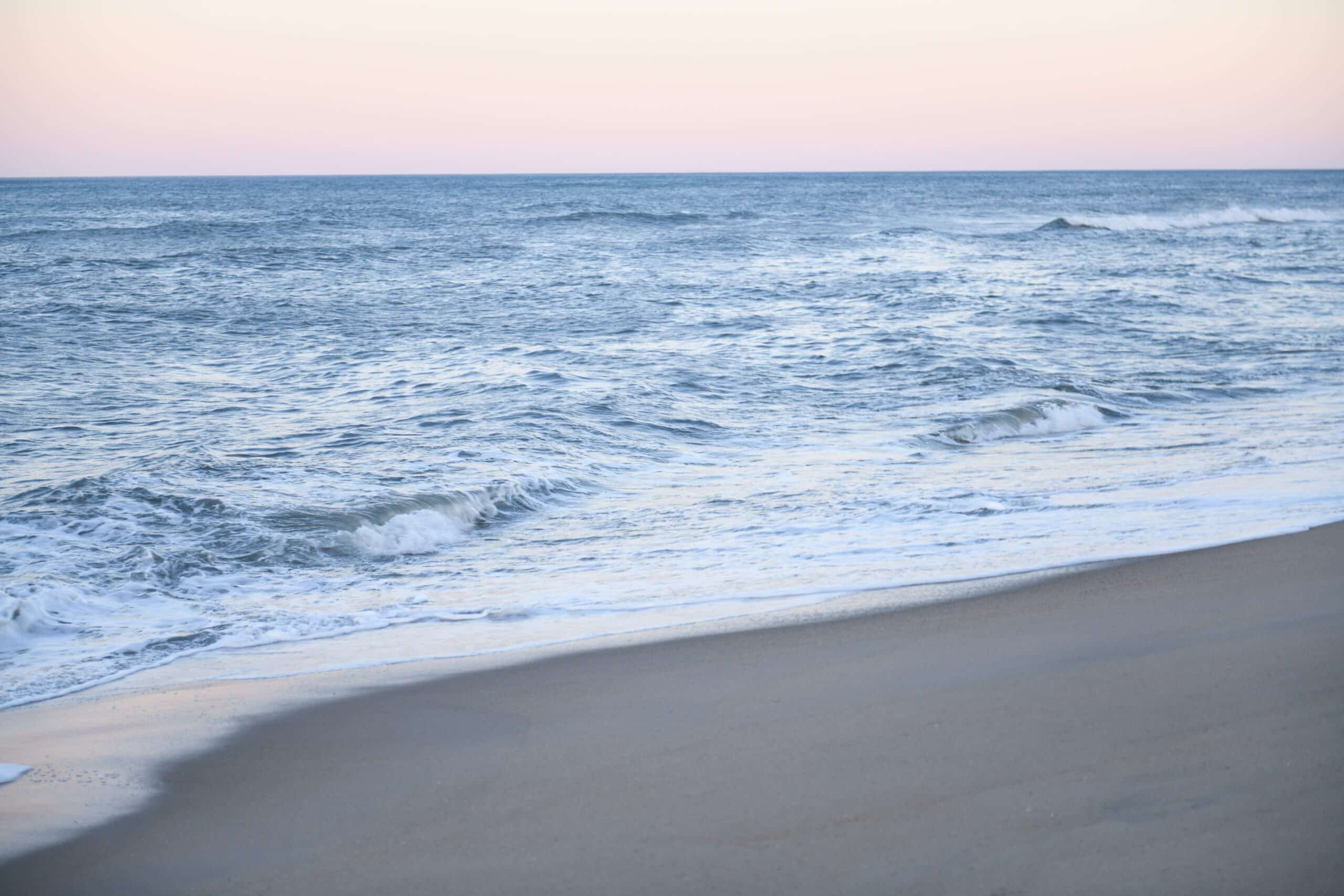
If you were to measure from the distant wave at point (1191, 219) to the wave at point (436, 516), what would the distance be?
137 ft

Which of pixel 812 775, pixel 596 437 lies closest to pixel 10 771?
pixel 812 775

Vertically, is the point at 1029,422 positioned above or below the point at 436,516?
above

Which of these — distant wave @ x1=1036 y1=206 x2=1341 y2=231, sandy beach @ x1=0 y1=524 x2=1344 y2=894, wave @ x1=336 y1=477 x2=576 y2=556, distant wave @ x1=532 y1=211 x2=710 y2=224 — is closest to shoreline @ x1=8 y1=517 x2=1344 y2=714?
sandy beach @ x1=0 y1=524 x2=1344 y2=894

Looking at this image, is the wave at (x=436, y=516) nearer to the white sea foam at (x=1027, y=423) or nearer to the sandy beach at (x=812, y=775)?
the sandy beach at (x=812, y=775)

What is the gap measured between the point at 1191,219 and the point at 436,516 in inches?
2124

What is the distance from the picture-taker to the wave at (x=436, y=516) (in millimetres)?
6824

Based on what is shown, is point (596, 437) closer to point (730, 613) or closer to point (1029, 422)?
point (1029, 422)

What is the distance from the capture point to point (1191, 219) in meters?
51.9

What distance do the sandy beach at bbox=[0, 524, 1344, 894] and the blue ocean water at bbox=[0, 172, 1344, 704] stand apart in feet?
3.70

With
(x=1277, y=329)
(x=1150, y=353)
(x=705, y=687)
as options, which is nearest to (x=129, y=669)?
(x=705, y=687)

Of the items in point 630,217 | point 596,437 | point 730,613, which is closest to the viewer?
point 730,613

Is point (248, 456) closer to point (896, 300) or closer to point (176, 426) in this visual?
point (176, 426)

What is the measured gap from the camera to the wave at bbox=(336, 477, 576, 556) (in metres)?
6.82

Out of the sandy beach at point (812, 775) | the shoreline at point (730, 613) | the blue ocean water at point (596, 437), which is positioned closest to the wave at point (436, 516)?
the blue ocean water at point (596, 437)
